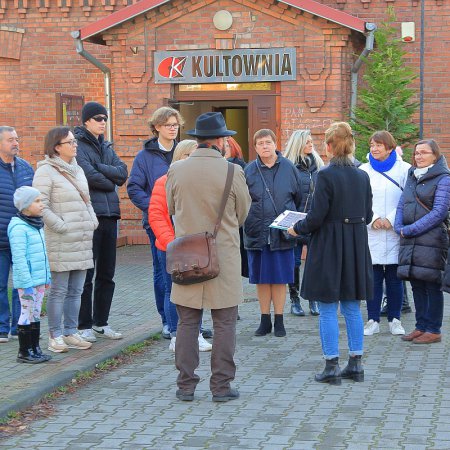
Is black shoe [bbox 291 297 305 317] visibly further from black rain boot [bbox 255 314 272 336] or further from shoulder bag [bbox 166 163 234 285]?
shoulder bag [bbox 166 163 234 285]

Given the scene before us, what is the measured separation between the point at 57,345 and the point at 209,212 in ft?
7.65

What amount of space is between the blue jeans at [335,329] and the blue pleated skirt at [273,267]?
181cm

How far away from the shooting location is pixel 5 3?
18594 mm

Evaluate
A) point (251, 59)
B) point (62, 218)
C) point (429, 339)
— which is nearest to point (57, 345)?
point (62, 218)

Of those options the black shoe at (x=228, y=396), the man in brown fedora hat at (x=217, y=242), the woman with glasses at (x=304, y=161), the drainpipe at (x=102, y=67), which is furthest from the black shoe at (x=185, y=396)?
the drainpipe at (x=102, y=67)

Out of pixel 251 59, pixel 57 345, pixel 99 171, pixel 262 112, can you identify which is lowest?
pixel 57 345

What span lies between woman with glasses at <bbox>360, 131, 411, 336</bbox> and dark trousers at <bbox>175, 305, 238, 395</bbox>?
271 cm

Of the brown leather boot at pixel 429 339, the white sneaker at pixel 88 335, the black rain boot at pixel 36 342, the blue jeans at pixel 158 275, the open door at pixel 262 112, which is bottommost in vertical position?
the brown leather boot at pixel 429 339

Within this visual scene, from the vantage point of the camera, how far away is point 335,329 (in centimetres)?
782

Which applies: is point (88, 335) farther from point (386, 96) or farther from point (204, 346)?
point (386, 96)

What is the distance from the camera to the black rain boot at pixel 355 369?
7.86 m

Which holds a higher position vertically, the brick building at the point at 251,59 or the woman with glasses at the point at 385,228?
the brick building at the point at 251,59

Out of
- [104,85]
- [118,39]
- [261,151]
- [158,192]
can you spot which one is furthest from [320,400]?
[104,85]

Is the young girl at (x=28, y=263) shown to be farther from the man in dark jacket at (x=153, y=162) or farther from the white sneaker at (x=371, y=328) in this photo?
the white sneaker at (x=371, y=328)
